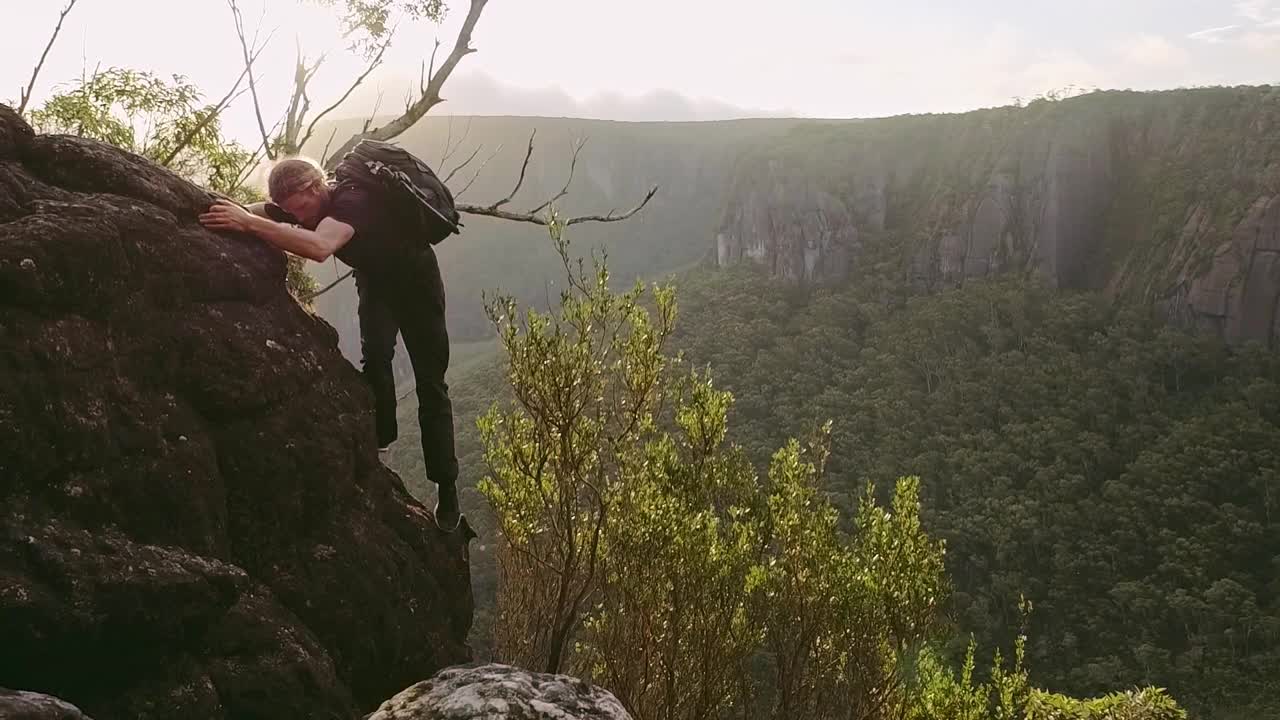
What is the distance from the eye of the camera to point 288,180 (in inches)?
163

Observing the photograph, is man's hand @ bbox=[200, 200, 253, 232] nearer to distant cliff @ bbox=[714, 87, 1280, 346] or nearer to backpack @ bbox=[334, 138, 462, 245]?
backpack @ bbox=[334, 138, 462, 245]

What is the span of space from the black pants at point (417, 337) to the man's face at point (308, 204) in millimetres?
354

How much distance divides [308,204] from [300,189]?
0.09 meters

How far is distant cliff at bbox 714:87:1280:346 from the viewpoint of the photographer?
68.5 m

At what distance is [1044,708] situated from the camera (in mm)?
13883

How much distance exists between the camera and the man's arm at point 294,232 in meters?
3.90

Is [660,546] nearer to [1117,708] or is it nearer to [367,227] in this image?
[367,227]

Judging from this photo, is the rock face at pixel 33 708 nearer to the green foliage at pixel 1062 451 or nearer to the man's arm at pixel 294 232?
the man's arm at pixel 294 232

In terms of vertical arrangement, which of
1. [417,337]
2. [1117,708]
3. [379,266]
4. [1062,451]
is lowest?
[1062,451]

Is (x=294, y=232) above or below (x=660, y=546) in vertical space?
above

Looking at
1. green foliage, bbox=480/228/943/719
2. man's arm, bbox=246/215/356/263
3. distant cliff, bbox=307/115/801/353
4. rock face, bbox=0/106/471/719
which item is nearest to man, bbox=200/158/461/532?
man's arm, bbox=246/215/356/263

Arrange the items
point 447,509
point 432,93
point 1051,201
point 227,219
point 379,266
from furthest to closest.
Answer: point 1051,201
point 432,93
point 447,509
point 379,266
point 227,219

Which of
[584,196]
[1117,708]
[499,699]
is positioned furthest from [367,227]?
[584,196]

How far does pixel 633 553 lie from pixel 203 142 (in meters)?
6.36
